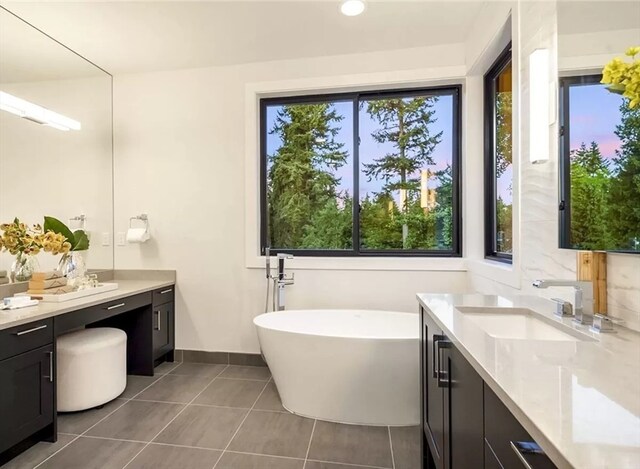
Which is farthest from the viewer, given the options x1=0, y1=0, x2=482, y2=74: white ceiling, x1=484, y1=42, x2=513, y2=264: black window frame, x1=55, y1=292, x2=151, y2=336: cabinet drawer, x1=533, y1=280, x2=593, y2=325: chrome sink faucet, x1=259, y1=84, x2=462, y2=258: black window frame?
x1=259, y1=84, x2=462, y2=258: black window frame

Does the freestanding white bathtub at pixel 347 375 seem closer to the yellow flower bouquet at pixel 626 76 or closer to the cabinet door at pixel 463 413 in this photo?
the cabinet door at pixel 463 413

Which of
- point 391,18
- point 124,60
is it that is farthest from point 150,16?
point 391,18

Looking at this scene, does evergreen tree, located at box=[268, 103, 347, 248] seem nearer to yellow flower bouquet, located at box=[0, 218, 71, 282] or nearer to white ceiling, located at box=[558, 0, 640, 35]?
yellow flower bouquet, located at box=[0, 218, 71, 282]

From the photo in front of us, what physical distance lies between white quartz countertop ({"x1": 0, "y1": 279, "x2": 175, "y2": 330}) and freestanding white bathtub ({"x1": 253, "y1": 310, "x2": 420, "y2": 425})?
3.52ft

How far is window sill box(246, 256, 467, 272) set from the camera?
9.05 feet

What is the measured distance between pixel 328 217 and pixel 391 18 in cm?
157

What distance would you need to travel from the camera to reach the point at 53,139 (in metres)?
2.82

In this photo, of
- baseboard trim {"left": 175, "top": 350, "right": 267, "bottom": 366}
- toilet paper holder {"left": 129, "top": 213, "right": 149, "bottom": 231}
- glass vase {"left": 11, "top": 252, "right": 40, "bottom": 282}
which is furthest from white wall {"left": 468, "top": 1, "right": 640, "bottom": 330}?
glass vase {"left": 11, "top": 252, "right": 40, "bottom": 282}

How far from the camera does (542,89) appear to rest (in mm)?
1525

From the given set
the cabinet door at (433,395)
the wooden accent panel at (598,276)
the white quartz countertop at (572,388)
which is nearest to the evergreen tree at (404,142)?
the cabinet door at (433,395)

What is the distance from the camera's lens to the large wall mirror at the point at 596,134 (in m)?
1.02

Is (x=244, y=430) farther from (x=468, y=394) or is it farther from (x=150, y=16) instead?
(x=150, y=16)

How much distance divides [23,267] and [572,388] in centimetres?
298

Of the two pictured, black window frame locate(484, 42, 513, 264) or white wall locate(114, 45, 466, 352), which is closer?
black window frame locate(484, 42, 513, 264)
